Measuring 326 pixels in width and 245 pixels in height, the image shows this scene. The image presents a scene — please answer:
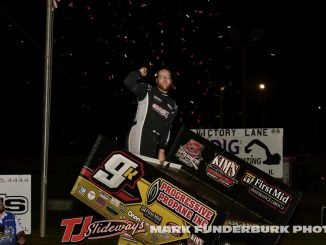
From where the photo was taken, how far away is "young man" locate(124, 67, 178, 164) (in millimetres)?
8055

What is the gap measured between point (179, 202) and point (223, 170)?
185cm

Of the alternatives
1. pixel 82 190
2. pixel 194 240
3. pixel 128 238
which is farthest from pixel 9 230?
pixel 194 240

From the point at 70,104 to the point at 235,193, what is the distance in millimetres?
27037

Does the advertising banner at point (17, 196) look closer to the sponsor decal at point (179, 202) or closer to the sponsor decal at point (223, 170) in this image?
the sponsor decal at point (223, 170)

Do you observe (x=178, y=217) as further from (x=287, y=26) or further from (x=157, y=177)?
(x=287, y=26)

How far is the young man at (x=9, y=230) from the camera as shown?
9.63m

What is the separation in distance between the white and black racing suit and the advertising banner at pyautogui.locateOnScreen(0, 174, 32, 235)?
15.1 feet

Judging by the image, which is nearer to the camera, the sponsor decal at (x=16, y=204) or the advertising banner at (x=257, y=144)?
the sponsor decal at (x=16, y=204)

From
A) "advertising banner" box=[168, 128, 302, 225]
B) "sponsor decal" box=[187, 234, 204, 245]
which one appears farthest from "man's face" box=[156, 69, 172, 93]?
"sponsor decal" box=[187, 234, 204, 245]

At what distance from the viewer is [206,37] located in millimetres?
29703

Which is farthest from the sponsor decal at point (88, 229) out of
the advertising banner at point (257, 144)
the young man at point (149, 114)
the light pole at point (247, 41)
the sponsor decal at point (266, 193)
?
the light pole at point (247, 41)

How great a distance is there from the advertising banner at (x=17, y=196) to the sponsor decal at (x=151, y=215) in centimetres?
537

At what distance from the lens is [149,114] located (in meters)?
8.09

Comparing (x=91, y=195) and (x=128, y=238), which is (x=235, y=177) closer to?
(x=128, y=238)
